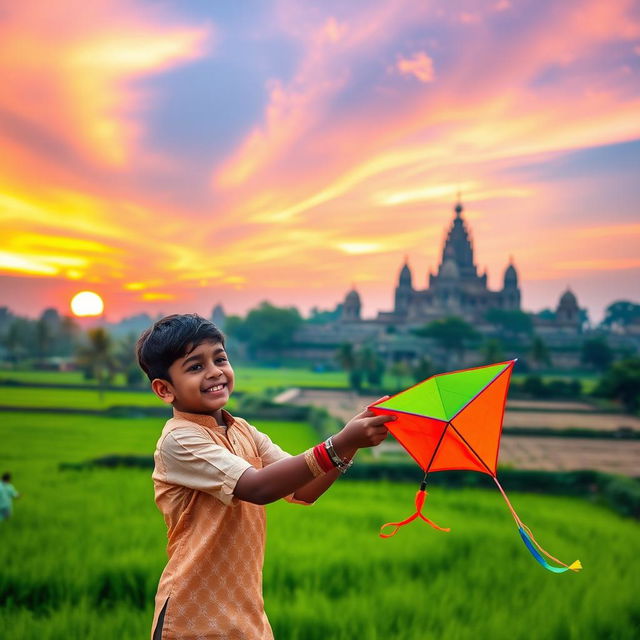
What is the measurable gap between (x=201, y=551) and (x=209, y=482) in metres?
0.23

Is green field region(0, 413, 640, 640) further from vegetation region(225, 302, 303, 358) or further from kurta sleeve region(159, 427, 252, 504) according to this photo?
vegetation region(225, 302, 303, 358)

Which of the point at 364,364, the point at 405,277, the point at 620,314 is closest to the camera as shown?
the point at 364,364

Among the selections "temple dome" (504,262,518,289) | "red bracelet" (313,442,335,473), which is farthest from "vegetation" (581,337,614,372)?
"red bracelet" (313,442,335,473)

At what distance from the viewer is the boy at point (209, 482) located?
156 cm

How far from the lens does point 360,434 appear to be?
156cm

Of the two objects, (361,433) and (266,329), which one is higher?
(266,329)

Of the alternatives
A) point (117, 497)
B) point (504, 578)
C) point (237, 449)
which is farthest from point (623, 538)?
point (237, 449)

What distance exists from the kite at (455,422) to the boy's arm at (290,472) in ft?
0.59

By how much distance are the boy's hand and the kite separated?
16 centimetres

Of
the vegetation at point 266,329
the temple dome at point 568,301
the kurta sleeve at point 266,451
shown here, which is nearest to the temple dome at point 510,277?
the temple dome at point 568,301

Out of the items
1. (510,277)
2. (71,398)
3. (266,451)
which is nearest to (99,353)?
(71,398)

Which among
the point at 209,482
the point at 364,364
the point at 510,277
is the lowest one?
the point at 364,364

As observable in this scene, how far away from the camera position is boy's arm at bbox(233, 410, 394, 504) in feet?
5.04

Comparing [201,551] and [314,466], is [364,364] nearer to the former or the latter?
[201,551]
